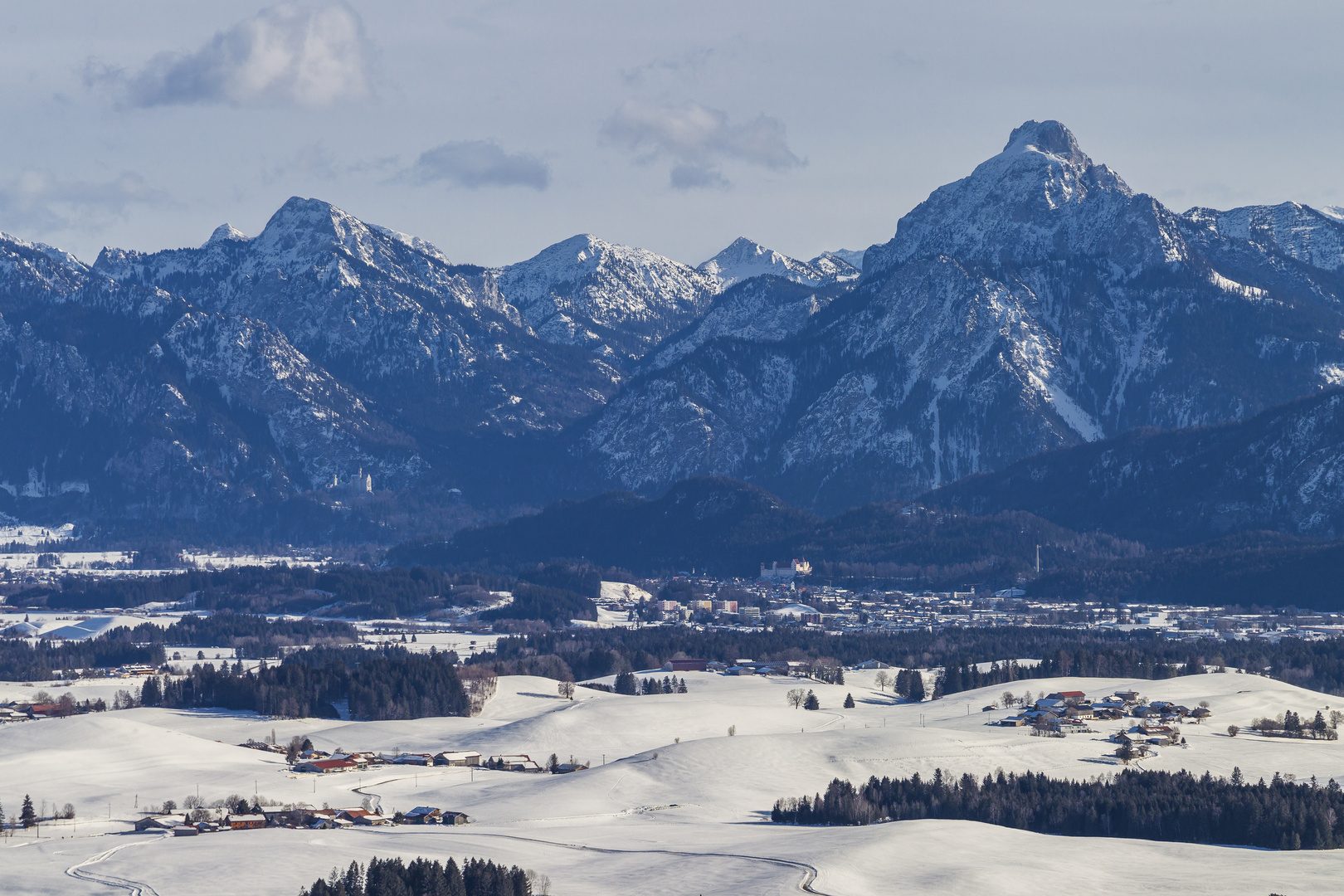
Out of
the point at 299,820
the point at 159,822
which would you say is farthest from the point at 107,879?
the point at 299,820

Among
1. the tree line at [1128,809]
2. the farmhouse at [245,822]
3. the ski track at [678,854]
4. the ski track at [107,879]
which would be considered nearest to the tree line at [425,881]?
the ski track at [107,879]

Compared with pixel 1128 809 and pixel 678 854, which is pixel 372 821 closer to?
pixel 678 854

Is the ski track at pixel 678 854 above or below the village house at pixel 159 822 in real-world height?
below

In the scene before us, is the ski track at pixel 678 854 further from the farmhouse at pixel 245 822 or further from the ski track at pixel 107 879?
the farmhouse at pixel 245 822

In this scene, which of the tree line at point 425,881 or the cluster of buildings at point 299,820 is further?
the cluster of buildings at point 299,820

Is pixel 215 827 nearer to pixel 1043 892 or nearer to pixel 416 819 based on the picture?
pixel 416 819

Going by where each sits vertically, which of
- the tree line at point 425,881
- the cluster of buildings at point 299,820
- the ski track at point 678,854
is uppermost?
the cluster of buildings at point 299,820
